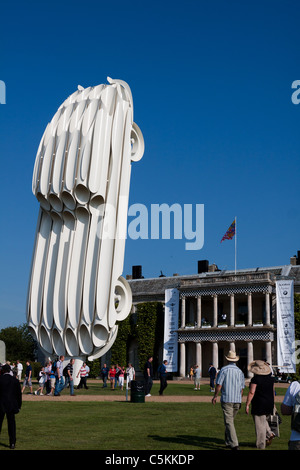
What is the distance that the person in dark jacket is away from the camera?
11.4m

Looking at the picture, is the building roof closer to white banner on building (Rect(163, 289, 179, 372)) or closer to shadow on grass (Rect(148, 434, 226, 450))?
white banner on building (Rect(163, 289, 179, 372))

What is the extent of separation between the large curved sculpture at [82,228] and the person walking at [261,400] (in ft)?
73.0

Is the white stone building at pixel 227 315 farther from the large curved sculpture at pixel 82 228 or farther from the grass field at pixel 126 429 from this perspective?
the grass field at pixel 126 429

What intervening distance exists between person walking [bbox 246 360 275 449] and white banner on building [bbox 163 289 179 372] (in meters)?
54.3

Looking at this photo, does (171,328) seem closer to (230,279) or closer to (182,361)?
(182,361)

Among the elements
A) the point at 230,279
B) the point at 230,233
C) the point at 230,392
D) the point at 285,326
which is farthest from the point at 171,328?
the point at 230,392

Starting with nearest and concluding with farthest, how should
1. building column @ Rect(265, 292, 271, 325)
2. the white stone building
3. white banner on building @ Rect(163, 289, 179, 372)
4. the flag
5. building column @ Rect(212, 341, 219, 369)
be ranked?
the flag
building column @ Rect(265, 292, 271, 325)
the white stone building
building column @ Rect(212, 341, 219, 369)
white banner on building @ Rect(163, 289, 179, 372)

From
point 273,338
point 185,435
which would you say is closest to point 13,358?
Result: point 273,338

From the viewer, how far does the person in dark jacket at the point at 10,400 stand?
1142cm

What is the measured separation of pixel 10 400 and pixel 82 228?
23.5 meters

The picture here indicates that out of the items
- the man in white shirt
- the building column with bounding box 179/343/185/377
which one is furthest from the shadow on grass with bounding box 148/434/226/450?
the building column with bounding box 179/343/185/377

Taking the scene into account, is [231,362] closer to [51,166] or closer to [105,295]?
[105,295]

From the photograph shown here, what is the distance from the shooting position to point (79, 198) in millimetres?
34188

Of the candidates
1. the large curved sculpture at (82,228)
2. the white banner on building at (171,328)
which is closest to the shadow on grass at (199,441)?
the large curved sculpture at (82,228)
